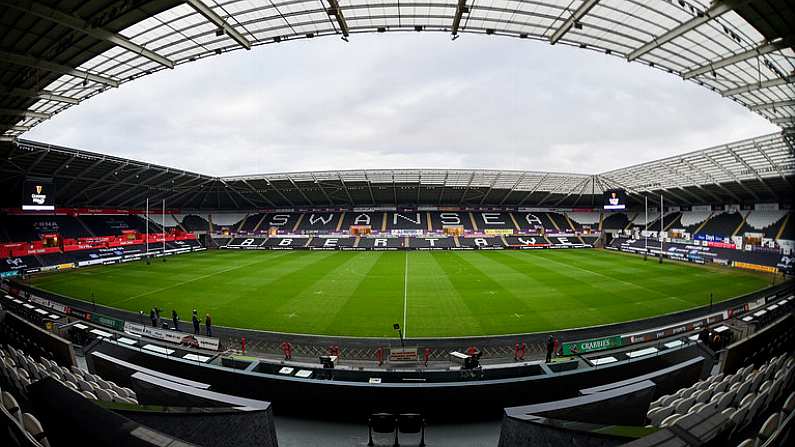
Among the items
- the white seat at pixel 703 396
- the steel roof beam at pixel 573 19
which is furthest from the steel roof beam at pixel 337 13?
the white seat at pixel 703 396

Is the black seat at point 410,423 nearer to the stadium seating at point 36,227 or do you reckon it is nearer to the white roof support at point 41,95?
the white roof support at point 41,95

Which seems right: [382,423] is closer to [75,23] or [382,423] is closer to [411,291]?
[75,23]

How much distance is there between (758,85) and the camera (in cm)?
1300

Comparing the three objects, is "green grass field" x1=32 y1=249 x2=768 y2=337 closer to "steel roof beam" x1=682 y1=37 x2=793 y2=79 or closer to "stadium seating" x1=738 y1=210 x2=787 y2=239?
"stadium seating" x1=738 y1=210 x2=787 y2=239

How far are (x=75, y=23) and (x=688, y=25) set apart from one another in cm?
1974

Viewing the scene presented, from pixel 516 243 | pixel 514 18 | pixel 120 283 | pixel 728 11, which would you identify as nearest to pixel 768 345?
pixel 728 11

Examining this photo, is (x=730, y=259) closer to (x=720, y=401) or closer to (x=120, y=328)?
(x=720, y=401)

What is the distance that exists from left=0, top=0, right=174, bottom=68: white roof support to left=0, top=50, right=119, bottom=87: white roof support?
2786 mm

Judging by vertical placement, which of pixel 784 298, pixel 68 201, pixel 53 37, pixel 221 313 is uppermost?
pixel 53 37

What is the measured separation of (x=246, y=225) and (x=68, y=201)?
22.9 metres

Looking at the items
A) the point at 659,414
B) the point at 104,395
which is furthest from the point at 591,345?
the point at 104,395

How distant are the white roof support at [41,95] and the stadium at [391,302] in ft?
0.53

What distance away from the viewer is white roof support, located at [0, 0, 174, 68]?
8.52 m

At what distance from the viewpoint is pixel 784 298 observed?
50.3 feet
